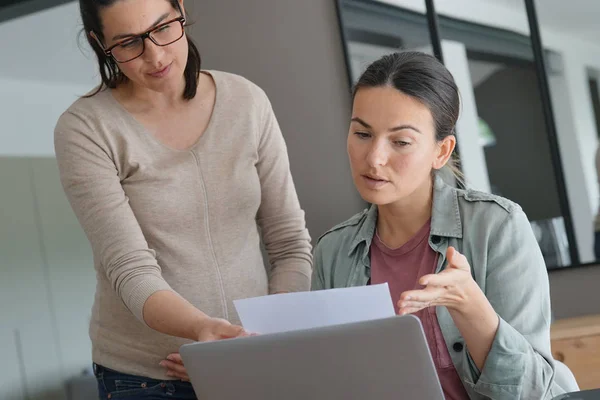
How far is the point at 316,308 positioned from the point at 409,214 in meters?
0.48

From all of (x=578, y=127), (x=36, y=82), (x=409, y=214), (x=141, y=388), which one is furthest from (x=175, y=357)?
(x=36, y=82)

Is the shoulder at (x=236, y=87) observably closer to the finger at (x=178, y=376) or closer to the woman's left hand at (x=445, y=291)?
the finger at (x=178, y=376)

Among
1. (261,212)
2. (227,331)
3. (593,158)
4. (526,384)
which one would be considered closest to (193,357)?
(227,331)

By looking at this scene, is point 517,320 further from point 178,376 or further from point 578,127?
point 578,127

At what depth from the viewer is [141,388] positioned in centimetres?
168

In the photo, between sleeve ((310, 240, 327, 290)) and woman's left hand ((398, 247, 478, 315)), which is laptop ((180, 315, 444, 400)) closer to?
woman's left hand ((398, 247, 478, 315))

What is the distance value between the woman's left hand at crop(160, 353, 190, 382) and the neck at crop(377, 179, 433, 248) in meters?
0.47

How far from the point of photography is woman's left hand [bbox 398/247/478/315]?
3.65ft

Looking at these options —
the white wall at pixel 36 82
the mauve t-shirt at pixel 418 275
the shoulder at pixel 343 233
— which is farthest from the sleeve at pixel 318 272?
the white wall at pixel 36 82

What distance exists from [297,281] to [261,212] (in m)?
0.19

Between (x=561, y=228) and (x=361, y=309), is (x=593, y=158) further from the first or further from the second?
(x=361, y=309)

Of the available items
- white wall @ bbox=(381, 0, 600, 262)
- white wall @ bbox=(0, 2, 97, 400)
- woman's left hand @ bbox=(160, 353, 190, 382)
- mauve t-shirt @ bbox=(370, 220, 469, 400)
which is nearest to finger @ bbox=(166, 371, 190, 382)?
woman's left hand @ bbox=(160, 353, 190, 382)

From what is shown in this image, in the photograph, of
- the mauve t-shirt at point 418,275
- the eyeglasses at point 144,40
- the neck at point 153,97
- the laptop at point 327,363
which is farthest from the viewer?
the neck at point 153,97

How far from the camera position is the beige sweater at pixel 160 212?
1674 millimetres
